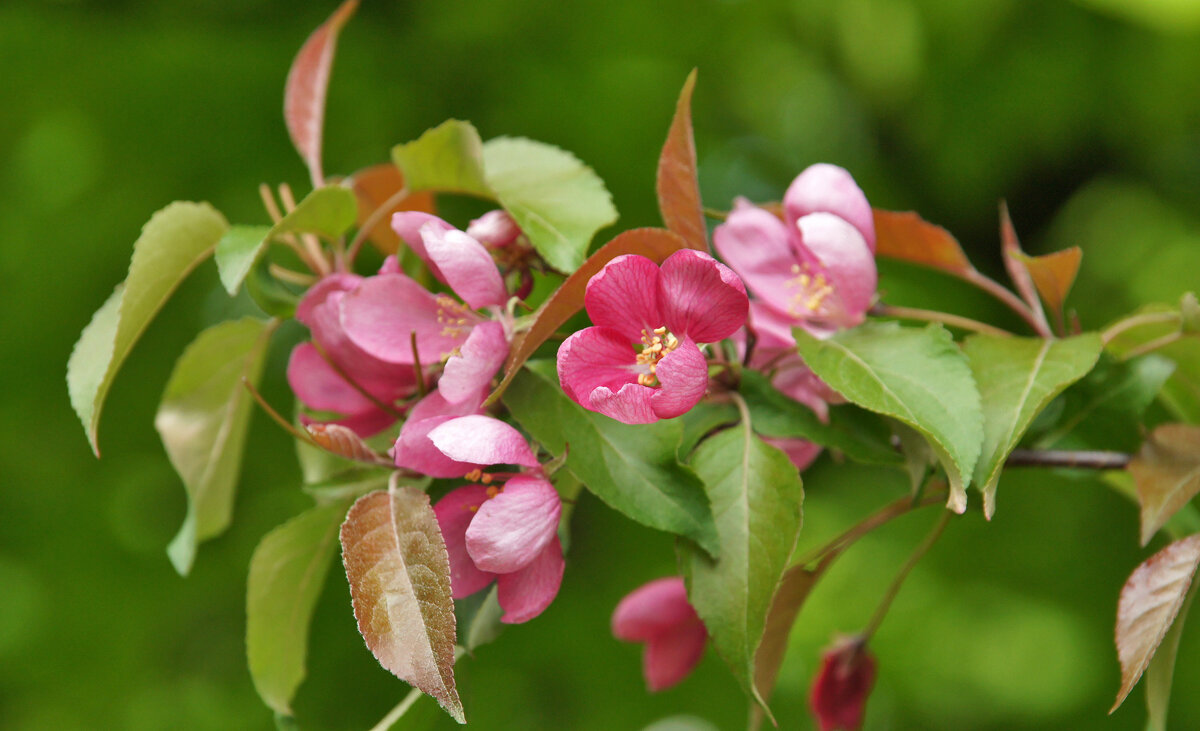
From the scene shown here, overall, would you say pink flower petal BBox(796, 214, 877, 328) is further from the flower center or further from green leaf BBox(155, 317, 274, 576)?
green leaf BBox(155, 317, 274, 576)

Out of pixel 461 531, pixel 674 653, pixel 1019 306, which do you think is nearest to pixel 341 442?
pixel 461 531

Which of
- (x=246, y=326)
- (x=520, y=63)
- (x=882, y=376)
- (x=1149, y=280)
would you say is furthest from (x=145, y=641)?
(x=1149, y=280)

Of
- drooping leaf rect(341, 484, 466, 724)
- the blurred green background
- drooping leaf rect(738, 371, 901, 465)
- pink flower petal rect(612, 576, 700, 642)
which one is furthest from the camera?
the blurred green background

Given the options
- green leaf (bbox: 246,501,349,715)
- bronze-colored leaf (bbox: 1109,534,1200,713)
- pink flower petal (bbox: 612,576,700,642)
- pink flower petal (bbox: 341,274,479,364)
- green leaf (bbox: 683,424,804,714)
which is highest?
pink flower petal (bbox: 341,274,479,364)

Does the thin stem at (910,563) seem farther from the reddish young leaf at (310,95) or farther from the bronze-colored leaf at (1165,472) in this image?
the reddish young leaf at (310,95)

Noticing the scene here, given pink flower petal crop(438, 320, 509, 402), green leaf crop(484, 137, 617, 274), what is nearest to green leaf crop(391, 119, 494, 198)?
green leaf crop(484, 137, 617, 274)

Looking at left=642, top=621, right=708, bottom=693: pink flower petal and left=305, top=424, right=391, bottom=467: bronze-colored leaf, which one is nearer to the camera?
left=305, top=424, right=391, bottom=467: bronze-colored leaf

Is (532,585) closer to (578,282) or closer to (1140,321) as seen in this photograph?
(578,282)
